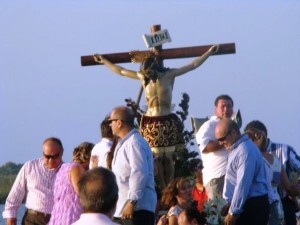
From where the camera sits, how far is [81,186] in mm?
6348

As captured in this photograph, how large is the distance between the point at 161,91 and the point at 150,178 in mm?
4795

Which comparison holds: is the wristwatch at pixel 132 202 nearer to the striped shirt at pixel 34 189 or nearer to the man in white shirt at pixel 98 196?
the striped shirt at pixel 34 189

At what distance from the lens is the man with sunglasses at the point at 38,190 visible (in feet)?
38.4

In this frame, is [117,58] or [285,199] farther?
[117,58]

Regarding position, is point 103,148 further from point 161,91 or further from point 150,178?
point 161,91

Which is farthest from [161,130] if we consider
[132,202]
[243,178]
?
[132,202]

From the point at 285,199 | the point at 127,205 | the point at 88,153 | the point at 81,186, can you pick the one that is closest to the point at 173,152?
the point at 285,199

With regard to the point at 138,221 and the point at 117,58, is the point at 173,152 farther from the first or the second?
the point at 138,221

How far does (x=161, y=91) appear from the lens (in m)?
14.6

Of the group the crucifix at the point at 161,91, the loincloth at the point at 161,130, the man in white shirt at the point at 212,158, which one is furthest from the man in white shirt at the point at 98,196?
the loincloth at the point at 161,130

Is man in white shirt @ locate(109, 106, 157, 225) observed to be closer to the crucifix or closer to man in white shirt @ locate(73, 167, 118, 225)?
man in white shirt @ locate(73, 167, 118, 225)

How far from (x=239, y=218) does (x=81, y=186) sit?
3897 mm

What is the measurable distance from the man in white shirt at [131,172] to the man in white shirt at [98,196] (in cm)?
336

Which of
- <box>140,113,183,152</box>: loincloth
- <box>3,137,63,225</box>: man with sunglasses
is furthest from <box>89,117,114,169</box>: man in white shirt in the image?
<box>140,113,183,152</box>: loincloth
